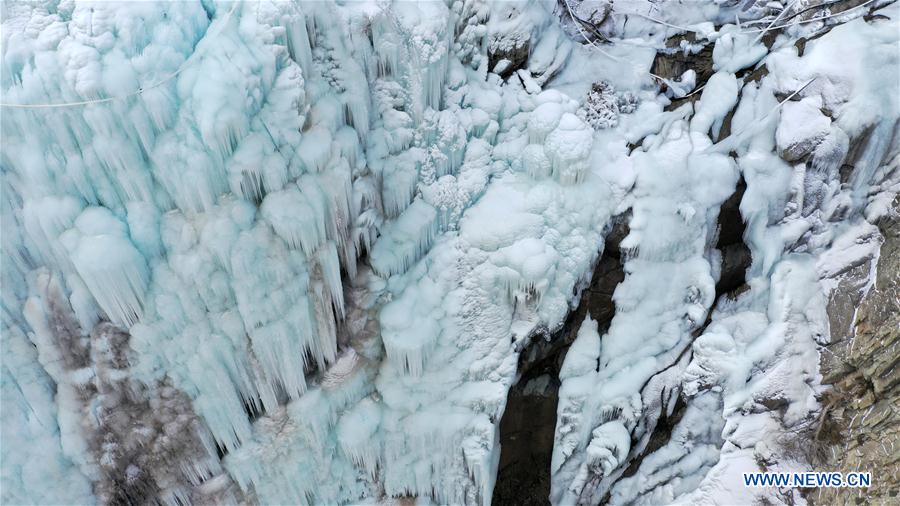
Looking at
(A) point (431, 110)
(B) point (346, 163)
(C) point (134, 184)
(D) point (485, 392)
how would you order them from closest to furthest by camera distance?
(C) point (134, 184), (B) point (346, 163), (A) point (431, 110), (D) point (485, 392)

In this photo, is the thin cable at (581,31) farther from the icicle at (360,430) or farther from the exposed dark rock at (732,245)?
the icicle at (360,430)

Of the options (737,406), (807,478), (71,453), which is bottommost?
(807,478)

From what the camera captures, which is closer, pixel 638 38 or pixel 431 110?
pixel 431 110

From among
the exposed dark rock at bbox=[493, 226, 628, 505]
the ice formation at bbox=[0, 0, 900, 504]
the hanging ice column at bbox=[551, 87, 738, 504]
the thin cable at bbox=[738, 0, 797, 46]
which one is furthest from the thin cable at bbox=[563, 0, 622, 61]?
the exposed dark rock at bbox=[493, 226, 628, 505]

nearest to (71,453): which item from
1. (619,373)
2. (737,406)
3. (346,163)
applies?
(346,163)

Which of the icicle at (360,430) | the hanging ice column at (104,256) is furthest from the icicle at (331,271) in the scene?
the hanging ice column at (104,256)

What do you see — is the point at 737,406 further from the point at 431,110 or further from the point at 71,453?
the point at 71,453

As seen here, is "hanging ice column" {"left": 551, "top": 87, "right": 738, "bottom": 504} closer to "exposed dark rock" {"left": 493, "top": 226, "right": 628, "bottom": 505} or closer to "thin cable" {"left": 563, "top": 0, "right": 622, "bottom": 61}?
"exposed dark rock" {"left": 493, "top": 226, "right": 628, "bottom": 505}
